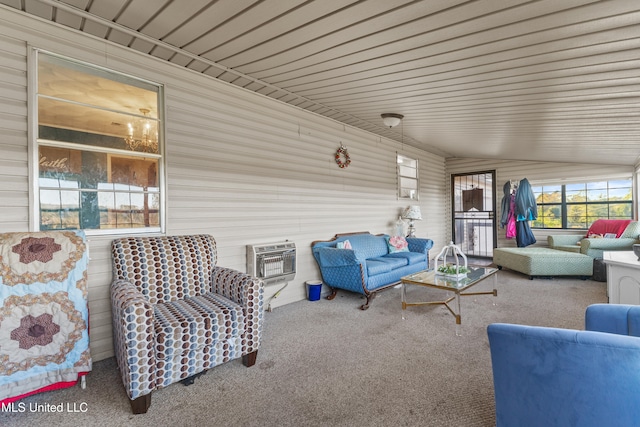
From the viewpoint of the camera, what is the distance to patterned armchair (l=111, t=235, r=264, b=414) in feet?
6.36

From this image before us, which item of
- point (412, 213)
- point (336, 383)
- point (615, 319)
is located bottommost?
point (336, 383)

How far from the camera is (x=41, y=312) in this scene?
6.61ft

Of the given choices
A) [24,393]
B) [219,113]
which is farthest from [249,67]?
[24,393]

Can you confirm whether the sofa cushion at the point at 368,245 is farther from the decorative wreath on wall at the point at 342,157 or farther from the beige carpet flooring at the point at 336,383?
the beige carpet flooring at the point at 336,383

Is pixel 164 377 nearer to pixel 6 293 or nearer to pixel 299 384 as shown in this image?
pixel 299 384

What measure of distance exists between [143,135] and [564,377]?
347 centimetres

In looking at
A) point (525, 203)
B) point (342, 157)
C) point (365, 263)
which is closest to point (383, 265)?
point (365, 263)

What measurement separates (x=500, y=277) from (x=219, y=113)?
524 centimetres

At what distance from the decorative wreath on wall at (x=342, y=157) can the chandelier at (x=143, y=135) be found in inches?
105

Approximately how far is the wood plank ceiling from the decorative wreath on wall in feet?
3.32

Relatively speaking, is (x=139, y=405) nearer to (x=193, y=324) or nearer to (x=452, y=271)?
(x=193, y=324)

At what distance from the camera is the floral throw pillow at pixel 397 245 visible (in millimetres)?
5148

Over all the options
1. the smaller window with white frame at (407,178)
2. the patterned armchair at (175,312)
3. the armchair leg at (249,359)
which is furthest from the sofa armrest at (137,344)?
the smaller window with white frame at (407,178)

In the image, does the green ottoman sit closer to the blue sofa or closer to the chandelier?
the blue sofa
